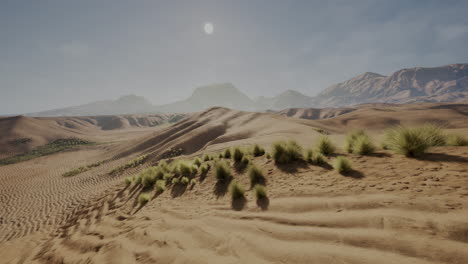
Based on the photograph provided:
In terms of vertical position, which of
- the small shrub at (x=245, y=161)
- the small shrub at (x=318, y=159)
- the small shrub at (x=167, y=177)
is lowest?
Answer: the small shrub at (x=167, y=177)

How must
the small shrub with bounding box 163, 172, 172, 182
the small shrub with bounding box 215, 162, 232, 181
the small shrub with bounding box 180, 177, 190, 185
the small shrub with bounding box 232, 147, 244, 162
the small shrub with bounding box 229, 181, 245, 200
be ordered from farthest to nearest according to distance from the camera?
the small shrub with bounding box 163, 172, 172, 182 < the small shrub with bounding box 232, 147, 244, 162 < the small shrub with bounding box 180, 177, 190, 185 < the small shrub with bounding box 215, 162, 232, 181 < the small shrub with bounding box 229, 181, 245, 200

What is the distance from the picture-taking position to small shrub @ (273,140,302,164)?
17.1ft

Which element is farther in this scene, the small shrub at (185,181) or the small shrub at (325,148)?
the small shrub at (185,181)

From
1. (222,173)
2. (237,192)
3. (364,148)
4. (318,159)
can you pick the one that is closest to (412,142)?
(364,148)

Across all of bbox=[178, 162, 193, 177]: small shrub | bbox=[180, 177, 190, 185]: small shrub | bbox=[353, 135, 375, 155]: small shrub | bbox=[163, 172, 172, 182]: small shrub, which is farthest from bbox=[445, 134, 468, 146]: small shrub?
bbox=[163, 172, 172, 182]: small shrub

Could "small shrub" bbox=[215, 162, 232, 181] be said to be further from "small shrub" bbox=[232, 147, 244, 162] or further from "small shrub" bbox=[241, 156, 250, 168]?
"small shrub" bbox=[232, 147, 244, 162]

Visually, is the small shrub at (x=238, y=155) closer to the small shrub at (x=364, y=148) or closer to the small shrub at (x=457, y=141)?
the small shrub at (x=364, y=148)

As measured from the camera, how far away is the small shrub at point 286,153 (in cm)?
522

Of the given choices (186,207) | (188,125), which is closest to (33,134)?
(188,125)

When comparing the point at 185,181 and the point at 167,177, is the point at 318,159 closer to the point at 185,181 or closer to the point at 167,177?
the point at 185,181

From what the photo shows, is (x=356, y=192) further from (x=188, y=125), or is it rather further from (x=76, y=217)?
(x=188, y=125)

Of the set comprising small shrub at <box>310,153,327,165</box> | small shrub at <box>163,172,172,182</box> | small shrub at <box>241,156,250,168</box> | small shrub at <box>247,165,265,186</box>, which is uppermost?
small shrub at <box>310,153,327,165</box>

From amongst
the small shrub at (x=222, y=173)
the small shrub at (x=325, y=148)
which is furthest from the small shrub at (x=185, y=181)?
the small shrub at (x=325, y=148)

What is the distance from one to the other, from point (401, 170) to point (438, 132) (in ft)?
7.90
